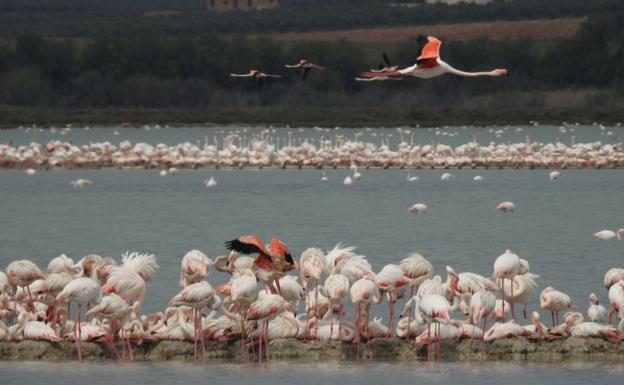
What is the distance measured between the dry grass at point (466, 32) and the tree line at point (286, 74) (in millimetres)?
5241

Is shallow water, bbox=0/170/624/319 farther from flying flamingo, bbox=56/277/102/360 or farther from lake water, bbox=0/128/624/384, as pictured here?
flying flamingo, bbox=56/277/102/360

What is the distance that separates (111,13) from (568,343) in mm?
103301

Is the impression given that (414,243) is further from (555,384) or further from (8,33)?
(8,33)

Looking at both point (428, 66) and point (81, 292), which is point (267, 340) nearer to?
point (81, 292)

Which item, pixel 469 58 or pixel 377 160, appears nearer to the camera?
pixel 377 160

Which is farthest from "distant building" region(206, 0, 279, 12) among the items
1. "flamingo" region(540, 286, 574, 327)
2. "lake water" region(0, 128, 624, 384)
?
"flamingo" region(540, 286, 574, 327)

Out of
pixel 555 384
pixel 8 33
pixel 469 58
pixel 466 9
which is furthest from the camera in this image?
pixel 8 33

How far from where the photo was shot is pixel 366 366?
14.4 m

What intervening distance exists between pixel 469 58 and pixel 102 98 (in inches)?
633

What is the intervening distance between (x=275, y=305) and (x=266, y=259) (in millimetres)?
862

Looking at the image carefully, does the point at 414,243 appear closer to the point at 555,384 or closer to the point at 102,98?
the point at 555,384

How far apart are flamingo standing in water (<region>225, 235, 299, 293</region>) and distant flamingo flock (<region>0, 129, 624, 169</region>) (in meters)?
23.9

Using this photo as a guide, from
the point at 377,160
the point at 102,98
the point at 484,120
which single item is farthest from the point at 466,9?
the point at 377,160

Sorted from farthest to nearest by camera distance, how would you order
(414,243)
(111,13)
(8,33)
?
(111,13), (8,33), (414,243)
